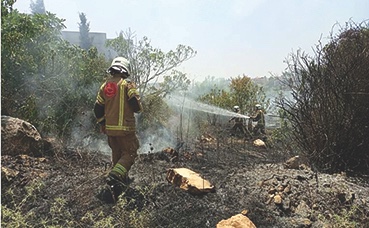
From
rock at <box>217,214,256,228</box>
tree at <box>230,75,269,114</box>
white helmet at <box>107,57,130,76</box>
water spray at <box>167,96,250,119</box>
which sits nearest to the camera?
rock at <box>217,214,256,228</box>

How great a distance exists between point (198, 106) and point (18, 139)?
867 cm

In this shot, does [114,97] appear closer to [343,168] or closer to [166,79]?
[343,168]

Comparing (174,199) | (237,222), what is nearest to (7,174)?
(174,199)

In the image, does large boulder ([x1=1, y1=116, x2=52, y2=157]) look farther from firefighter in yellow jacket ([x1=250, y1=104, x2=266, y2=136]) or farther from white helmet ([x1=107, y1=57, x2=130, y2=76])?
firefighter in yellow jacket ([x1=250, y1=104, x2=266, y2=136])

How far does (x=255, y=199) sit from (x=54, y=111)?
5224 mm

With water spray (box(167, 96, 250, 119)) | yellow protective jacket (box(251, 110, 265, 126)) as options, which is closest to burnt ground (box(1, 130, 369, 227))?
water spray (box(167, 96, 250, 119))

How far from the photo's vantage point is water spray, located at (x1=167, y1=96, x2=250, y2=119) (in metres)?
11.4

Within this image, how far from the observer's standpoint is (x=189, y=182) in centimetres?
413

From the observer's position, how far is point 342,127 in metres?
5.45

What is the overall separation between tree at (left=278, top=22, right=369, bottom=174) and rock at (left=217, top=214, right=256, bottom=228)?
2.64 metres

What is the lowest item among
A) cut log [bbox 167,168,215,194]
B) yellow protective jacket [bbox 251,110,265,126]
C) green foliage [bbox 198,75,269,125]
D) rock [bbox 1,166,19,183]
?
rock [bbox 1,166,19,183]

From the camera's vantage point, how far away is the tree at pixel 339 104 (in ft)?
17.6

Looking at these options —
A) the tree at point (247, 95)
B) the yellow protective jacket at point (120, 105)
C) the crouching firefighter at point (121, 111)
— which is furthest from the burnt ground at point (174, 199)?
the tree at point (247, 95)

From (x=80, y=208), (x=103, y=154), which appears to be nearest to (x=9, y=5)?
(x=103, y=154)
